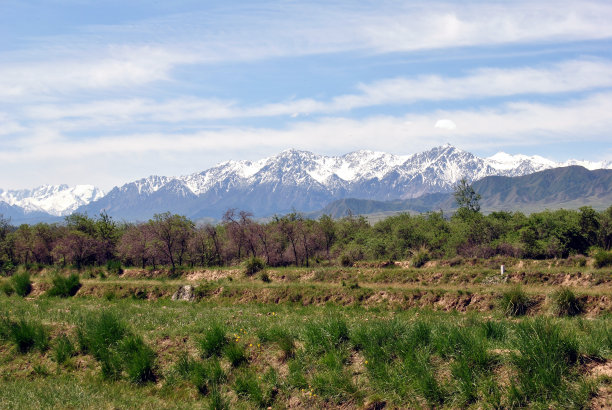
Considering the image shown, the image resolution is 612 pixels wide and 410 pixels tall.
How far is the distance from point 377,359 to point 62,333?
12.6 meters

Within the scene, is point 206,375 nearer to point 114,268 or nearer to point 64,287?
point 64,287

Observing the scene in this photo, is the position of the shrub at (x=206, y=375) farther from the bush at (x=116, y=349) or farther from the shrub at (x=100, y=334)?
the shrub at (x=100, y=334)

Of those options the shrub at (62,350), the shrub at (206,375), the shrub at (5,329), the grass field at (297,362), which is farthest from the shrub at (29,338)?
the shrub at (206,375)

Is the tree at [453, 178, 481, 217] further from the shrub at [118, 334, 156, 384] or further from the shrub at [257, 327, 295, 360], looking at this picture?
the shrub at [118, 334, 156, 384]

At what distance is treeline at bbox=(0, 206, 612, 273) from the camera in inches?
2594

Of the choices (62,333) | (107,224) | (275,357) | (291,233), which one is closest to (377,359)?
(275,357)

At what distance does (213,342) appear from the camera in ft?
48.3

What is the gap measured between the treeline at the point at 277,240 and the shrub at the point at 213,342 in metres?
48.3

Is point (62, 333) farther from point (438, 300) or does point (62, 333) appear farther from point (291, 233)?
point (291, 233)

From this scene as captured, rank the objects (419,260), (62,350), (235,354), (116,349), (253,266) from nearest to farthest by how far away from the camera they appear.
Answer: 1. (235,354)
2. (116,349)
3. (62,350)
4. (253,266)
5. (419,260)

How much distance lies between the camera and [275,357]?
14.1 metres

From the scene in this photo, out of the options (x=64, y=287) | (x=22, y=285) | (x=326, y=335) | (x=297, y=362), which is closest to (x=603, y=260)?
(x=326, y=335)

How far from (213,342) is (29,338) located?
25.3 ft

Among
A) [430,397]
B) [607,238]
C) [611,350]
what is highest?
[611,350]
